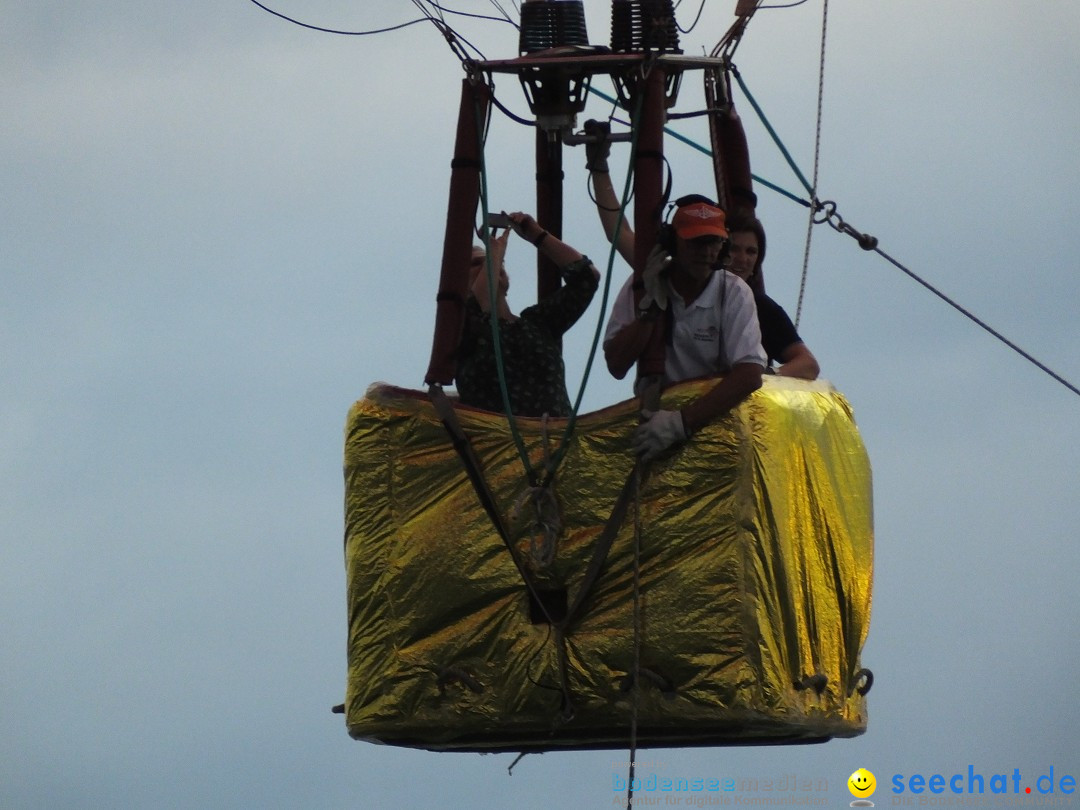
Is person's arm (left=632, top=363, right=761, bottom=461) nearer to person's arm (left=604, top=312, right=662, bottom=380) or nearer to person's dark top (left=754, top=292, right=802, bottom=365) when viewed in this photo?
person's arm (left=604, top=312, right=662, bottom=380)

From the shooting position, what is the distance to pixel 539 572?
553 inches

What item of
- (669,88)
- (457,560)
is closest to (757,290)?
(669,88)

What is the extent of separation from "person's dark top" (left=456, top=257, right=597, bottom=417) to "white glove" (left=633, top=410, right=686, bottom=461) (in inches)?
30.5

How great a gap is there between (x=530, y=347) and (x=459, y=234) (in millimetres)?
614

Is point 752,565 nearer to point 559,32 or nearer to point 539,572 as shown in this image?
point 539,572

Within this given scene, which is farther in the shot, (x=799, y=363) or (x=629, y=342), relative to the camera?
(x=799, y=363)

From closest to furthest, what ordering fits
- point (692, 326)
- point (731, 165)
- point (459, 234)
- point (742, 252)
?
point (692, 326), point (459, 234), point (742, 252), point (731, 165)

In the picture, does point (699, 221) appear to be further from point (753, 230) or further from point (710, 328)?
point (753, 230)

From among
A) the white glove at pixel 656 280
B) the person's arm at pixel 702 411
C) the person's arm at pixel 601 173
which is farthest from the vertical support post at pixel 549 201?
the person's arm at pixel 702 411

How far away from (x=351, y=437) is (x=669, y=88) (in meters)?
2.21

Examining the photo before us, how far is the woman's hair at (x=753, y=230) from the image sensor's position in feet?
48.4

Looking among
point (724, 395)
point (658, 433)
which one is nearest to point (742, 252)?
point (724, 395)

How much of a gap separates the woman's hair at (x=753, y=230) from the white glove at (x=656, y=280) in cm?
101

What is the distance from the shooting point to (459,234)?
1442cm
